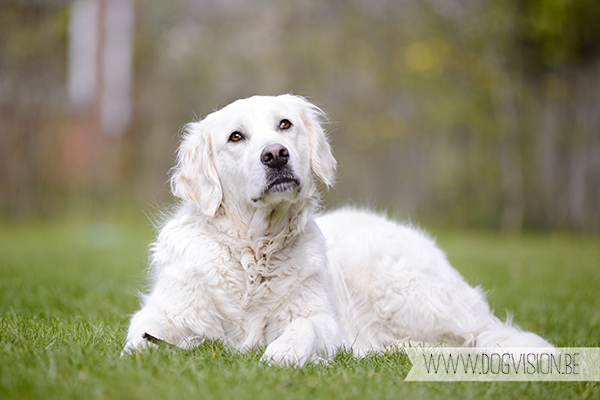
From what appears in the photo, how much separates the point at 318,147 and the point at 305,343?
1.33 meters

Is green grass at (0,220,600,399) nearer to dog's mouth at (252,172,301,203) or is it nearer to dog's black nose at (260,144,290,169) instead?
dog's mouth at (252,172,301,203)

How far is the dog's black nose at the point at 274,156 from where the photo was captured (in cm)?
296

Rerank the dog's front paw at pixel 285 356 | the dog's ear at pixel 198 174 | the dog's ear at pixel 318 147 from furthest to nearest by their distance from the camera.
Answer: the dog's ear at pixel 318 147 < the dog's ear at pixel 198 174 < the dog's front paw at pixel 285 356

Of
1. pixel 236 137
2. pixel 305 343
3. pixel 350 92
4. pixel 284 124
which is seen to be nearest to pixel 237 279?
pixel 305 343

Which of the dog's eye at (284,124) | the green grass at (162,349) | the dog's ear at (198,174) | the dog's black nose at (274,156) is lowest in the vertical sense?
the green grass at (162,349)

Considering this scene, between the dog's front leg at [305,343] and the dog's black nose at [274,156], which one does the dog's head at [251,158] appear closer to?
the dog's black nose at [274,156]

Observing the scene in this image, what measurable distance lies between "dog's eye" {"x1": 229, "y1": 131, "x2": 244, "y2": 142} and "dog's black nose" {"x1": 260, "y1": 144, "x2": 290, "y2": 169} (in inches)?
11.6

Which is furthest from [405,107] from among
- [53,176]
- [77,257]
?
[77,257]

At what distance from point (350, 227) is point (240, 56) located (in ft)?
47.7

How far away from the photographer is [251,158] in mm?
3074

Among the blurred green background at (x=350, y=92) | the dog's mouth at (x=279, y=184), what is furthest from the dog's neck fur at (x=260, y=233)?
the blurred green background at (x=350, y=92)

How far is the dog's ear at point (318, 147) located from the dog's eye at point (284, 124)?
0.77ft

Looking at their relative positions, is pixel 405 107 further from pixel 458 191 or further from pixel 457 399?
pixel 457 399

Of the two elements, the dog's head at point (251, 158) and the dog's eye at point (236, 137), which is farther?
the dog's eye at point (236, 137)
